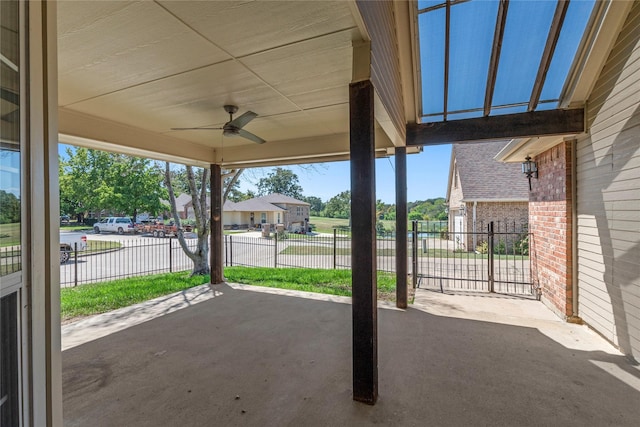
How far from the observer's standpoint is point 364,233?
7.65 ft

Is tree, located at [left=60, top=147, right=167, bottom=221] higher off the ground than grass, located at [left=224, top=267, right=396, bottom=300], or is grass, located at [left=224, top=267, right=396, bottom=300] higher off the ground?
tree, located at [left=60, top=147, right=167, bottom=221]

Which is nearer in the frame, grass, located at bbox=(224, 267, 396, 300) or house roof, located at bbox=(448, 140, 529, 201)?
grass, located at bbox=(224, 267, 396, 300)

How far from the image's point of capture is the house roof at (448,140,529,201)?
11477 millimetres

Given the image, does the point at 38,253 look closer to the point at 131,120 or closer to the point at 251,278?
the point at 131,120

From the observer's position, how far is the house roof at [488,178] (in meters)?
11.5

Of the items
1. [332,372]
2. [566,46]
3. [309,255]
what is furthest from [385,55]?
[309,255]

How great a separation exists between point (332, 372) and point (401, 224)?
261 centimetres

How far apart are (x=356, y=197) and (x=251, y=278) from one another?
18.2 feet

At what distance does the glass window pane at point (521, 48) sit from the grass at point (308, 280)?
3.80 m

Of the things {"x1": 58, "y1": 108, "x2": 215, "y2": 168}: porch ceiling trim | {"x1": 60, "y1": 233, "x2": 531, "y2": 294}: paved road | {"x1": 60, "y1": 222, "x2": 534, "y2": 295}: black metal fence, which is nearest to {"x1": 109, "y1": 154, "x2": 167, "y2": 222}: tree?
{"x1": 60, "y1": 222, "x2": 534, "y2": 295}: black metal fence

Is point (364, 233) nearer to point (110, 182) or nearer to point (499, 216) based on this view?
point (499, 216)

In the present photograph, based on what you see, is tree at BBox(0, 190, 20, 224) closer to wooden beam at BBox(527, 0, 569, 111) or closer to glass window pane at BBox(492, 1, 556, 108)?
glass window pane at BBox(492, 1, 556, 108)

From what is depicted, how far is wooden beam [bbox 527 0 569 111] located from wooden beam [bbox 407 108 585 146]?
8.5 inches

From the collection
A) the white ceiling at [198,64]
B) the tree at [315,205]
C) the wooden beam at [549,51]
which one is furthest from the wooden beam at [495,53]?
the tree at [315,205]
